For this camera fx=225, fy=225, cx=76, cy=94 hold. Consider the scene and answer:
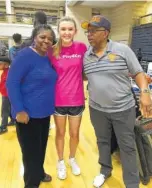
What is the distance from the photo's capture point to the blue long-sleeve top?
1440mm

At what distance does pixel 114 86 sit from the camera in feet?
5.32

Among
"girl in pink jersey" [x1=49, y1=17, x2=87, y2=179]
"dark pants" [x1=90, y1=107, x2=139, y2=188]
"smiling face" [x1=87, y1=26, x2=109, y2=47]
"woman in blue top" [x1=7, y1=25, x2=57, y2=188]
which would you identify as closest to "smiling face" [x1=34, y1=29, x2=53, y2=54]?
"woman in blue top" [x1=7, y1=25, x2=57, y2=188]

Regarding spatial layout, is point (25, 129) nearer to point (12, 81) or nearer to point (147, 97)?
point (12, 81)

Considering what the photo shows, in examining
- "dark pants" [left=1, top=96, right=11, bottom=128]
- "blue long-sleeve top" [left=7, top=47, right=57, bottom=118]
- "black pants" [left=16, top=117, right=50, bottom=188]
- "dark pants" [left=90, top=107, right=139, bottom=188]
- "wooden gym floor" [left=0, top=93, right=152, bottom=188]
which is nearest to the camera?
"blue long-sleeve top" [left=7, top=47, right=57, bottom=118]

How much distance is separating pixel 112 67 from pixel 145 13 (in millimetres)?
9038

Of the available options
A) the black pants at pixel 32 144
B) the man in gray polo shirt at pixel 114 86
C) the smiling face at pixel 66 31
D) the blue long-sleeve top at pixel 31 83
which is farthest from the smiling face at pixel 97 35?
the black pants at pixel 32 144

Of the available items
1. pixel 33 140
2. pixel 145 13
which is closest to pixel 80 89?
pixel 33 140

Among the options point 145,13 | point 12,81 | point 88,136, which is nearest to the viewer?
point 12,81

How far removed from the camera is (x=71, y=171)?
2.26 metres

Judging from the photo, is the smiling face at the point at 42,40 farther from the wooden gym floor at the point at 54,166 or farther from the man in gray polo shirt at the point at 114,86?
the wooden gym floor at the point at 54,166

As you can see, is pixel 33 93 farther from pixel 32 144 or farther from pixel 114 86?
pixel 114 86

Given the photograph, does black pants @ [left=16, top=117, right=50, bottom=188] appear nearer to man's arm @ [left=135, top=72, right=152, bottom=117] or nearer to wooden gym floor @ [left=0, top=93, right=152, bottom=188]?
wooden gym floor @ [left=0, top=93, right=152, bottom=188]

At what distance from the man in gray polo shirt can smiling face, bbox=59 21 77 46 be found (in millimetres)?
164

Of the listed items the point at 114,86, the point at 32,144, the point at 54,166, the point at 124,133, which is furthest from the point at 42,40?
the point at 54,166
